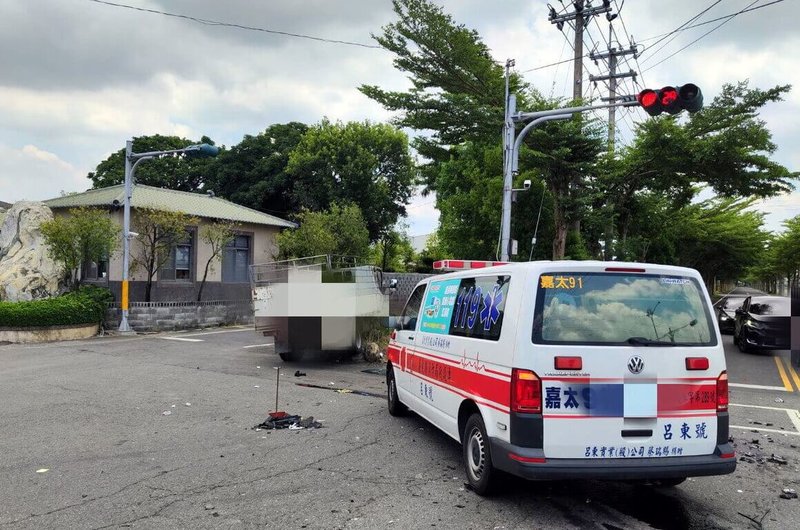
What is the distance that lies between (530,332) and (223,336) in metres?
16.4

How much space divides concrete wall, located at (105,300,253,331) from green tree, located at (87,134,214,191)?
81.3 ft

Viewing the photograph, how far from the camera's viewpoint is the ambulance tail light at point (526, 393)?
4.40 m

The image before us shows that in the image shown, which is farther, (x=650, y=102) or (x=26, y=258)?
(x=26, y=258)

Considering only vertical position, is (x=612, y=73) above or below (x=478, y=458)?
above

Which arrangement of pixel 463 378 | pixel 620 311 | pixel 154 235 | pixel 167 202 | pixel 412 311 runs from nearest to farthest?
pixel 620 311
pixel 463 378
pixel 412 311
pixel 154 235
pixel 167 202

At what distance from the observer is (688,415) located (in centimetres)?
459

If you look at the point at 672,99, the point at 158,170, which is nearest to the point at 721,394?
the point at 672,99

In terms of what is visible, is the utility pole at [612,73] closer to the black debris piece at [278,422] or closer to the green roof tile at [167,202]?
the green roof tile at [167,202]

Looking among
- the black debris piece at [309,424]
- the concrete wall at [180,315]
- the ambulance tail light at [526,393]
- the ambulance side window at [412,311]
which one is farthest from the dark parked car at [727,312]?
the ambulance tail light at [526,393]

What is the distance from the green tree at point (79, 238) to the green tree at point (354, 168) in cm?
1769

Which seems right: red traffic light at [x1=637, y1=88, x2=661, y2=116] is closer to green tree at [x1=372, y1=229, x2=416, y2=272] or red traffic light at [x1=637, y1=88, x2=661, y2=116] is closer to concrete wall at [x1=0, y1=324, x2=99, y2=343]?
concrete wall at [x1=0, y1=324, x2=99, y2=343]

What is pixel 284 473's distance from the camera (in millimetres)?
5621

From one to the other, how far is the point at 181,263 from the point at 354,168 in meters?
14.3

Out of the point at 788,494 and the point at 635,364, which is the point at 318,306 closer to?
the point at 635,364
